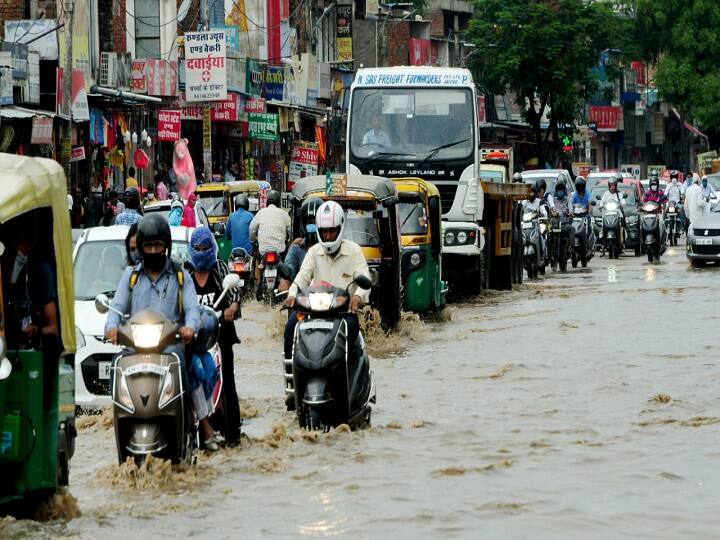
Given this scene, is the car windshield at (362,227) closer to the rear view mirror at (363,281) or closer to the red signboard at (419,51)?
the rear view mirror at (363,281)

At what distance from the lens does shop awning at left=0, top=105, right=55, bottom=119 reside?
29.9 metres

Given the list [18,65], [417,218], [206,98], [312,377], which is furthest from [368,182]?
[206,98]

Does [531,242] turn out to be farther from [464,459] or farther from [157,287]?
[157,287]

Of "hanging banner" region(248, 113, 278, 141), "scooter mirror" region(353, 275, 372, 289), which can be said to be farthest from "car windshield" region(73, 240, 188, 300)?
"hanging banner" region(248, 113, 278, 141)

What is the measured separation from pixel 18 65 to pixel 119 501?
23.0 meters

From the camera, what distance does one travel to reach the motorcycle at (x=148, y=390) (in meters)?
9.59

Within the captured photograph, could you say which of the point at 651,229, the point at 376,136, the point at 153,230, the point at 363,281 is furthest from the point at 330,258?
the point at 651,229

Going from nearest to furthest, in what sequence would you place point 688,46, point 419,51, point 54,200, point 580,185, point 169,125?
point 54,200 → point 580,185 → point 169,125 → point 688,46 → point 419,51

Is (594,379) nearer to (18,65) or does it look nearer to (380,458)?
(380,458)

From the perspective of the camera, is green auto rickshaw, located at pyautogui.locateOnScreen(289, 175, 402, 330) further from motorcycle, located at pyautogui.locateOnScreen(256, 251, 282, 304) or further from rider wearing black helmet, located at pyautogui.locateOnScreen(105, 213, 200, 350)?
rider wearing black helmet, located at pyautogui.locateOnScreen(105, 213, 200, 350)

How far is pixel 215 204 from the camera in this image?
3044 centimetres

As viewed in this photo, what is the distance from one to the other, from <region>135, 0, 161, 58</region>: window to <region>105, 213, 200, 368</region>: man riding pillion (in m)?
34.7

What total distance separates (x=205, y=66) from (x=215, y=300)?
28450mm

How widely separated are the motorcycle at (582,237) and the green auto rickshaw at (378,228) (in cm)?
1477
